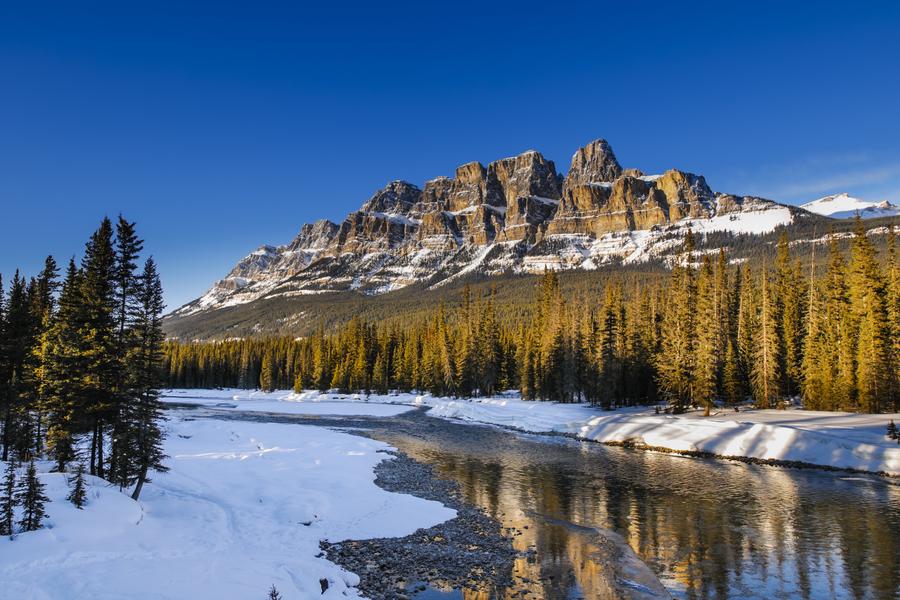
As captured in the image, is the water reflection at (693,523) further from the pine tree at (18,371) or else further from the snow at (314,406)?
the snow at (314,406)

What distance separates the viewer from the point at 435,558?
51.1ft

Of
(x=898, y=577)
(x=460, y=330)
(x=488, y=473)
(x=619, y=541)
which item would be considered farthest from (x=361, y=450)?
(x=460, y=330)

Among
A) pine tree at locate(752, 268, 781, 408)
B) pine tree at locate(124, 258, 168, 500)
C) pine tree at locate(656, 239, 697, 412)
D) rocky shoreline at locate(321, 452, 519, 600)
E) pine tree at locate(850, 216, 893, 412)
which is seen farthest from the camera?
pine tree at locate(656, 239, 697, 412)

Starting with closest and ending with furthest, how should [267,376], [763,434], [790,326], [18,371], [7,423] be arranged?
[7,423] → [18,371] → [763,434] → [790,326] → [267,376]

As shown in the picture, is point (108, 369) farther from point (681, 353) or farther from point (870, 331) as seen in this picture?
point (870, 331)

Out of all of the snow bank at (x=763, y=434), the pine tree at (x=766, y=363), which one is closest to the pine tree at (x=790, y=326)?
the pine tree at (x=766, y=363)

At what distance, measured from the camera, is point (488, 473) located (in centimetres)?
2945

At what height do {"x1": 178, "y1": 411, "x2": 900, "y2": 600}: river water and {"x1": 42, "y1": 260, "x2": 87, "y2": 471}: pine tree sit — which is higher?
{"x1": 42, "y1": 260, "x2": 87, "y2": 471}: pine tree

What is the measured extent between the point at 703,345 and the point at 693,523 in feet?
114

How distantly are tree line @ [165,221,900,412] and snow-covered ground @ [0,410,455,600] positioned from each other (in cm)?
3957

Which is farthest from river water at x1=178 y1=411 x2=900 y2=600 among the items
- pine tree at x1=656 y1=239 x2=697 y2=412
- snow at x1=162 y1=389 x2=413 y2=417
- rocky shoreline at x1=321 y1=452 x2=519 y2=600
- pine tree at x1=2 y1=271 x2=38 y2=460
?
snow at x1=162 y1=389 x2=413 y2=417

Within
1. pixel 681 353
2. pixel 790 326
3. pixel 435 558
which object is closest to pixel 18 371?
pixel 435 558

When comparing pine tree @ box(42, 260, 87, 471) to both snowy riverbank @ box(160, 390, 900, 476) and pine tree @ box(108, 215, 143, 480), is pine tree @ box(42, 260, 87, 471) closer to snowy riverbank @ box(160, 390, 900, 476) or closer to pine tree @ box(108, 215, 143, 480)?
pine tree @ box(108, 215, 143, 480)

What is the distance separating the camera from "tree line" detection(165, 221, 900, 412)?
4428cm
